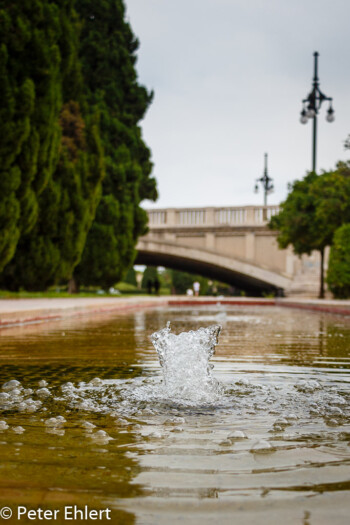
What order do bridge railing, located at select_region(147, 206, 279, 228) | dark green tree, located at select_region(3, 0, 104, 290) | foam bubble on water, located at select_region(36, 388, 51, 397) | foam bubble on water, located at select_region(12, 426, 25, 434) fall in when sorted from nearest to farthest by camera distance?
foam bubble on water, located at select_region(12, 426, 25, 434), foam bubble on water, located at select_region(36, 388, 51, 397), dark green tree, located at select_region(3, 0, 104, 290), bridge railing, located at select_region(147, 206, 279, 228)

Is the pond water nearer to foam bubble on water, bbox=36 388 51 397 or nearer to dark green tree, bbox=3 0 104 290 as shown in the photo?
foam bubble on water, bbox=36 388 51 397

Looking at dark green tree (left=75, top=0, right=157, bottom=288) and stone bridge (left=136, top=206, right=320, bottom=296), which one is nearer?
dark green tree (left=75, top=0, right=157, bottom=288)

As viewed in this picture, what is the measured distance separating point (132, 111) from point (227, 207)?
1163 centimetres

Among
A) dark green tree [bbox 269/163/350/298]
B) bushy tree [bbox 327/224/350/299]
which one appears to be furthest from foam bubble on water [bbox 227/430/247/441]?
dark green tree [bbox 269/163/350/298]

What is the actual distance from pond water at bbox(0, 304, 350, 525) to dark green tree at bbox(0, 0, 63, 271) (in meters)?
13.6

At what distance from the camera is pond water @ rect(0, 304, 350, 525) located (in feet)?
8.45

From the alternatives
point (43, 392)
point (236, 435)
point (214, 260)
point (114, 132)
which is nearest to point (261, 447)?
point (236, 435)

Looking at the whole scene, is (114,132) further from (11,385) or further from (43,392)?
(43,392)

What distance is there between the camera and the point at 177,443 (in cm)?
356

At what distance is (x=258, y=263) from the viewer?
43.9 m

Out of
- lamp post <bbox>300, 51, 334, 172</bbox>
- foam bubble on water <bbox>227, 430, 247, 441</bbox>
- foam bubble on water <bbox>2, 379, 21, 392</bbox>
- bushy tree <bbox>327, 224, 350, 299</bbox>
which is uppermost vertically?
lamp post <bbox>300, 51, 334, 172</bbox>

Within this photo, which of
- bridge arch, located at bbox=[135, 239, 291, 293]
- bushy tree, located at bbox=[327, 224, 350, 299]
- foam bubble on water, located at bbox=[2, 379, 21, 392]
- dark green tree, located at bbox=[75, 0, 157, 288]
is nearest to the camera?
foam bubble on water, located at bbox=[2, 379, 21, 392]

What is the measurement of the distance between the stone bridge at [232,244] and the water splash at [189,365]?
36.0m

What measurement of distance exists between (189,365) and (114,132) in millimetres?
28562
